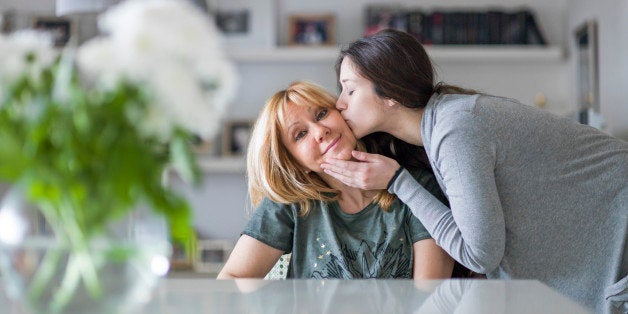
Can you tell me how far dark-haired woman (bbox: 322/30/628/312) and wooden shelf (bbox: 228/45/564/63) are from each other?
2.87m

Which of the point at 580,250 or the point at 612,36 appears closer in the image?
the point at 580,250

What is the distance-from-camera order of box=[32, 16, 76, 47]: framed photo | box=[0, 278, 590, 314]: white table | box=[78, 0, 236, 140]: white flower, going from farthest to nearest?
box=[32, 16, 76, 47]: framed photo, box=[0, 278, 590, 314]: white table, box=[78, 0, 236, 140]: white flower

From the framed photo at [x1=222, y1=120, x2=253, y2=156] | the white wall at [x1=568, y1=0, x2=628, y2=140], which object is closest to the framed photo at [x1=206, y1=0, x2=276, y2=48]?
the framed photo at [x1=222, y1=120, x2=253, y2=156]

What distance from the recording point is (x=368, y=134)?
6.81 feet

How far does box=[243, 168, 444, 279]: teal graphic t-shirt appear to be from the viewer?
5.85ft

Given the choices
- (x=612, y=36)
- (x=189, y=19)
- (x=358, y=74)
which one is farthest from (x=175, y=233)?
(x=612, y=36)

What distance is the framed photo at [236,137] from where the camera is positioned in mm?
4992

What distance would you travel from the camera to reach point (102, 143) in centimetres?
79

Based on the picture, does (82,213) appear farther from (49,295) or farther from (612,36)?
(612,36)

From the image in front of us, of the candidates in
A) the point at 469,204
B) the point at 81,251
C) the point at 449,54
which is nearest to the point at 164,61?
the point at 81,251

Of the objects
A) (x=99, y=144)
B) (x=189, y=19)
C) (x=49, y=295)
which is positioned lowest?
(x=49, y=295)

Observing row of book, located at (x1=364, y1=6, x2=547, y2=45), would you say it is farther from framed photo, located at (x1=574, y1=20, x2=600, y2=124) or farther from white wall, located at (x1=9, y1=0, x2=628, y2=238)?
framed photo, located at (x1=574, y1=20, x2=600, y2=124)

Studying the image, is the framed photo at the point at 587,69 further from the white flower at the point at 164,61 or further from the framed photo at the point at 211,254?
the white flower at the point at 164,61

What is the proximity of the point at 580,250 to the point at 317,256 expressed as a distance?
590 mm
